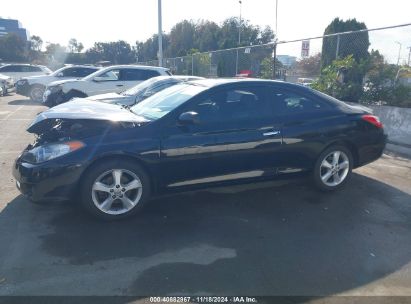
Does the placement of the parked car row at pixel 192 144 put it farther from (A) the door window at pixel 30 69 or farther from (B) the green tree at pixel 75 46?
(B) the green tree at pixel 75 46

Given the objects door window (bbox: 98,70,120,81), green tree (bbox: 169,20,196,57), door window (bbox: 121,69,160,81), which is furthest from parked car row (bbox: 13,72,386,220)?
green tree (bbox: 169,20,196,57)

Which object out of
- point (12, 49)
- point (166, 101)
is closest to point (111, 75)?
point (166, 101)

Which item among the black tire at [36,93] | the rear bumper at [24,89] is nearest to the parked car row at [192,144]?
the black tire at [36,93]

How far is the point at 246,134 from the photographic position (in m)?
4.65

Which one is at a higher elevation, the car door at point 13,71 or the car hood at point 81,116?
the car hood at point 81,116

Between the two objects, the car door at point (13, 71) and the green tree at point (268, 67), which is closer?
the green tree at point (268, 67)

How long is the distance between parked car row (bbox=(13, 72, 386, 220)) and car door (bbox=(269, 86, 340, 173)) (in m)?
0.01

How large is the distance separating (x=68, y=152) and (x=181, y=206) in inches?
60.1

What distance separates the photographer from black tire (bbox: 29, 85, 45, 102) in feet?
56.5

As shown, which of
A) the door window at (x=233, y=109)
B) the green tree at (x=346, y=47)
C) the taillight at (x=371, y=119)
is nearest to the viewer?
the door window at (x=233, y=109)

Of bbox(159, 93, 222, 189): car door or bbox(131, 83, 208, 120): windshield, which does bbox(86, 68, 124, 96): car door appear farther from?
bbox(159, 93, 222, 189): car door

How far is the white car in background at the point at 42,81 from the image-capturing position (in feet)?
56.0

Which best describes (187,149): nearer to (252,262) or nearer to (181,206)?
(181,206)

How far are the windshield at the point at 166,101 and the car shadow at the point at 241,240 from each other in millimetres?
1148
